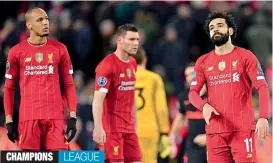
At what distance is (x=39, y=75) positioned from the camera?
474 inches

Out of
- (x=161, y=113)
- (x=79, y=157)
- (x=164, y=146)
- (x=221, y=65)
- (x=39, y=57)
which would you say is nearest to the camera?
(x=221, y=65)

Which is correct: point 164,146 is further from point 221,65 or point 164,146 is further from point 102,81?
point 221,65

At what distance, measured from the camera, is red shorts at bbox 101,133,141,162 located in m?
12.5

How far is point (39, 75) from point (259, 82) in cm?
261

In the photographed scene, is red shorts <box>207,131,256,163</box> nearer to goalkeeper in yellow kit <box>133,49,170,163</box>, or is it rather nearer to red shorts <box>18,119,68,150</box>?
red shorts <box>18,119,68,150</box>

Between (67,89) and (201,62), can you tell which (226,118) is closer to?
(201,62)

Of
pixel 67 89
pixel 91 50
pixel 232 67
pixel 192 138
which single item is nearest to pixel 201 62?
pixel 232 67

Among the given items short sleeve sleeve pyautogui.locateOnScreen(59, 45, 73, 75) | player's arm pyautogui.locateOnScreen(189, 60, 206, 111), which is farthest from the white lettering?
player's arm pyautogui.locateOnScreen(189, 60, 206, 111)

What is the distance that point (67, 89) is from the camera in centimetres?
1214

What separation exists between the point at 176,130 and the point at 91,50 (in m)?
6.20

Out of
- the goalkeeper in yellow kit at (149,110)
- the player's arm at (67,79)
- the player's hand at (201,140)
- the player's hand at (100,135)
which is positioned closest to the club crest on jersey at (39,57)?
the player's arm at (67,79)

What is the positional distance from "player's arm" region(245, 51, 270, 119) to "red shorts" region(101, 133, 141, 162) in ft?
6.53

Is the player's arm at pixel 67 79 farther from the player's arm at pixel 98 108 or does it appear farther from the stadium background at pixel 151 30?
the stadium background at pixel 151 30

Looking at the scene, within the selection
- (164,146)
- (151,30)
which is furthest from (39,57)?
(151,30)
